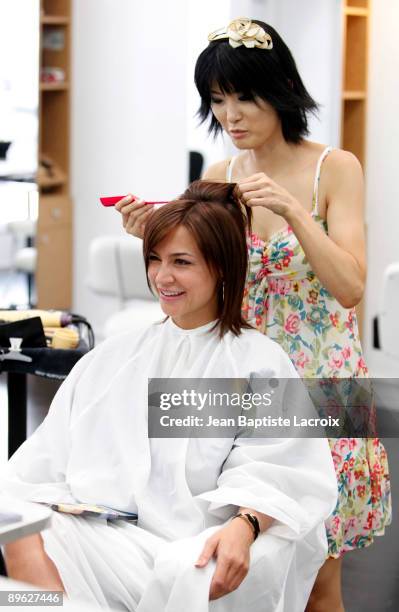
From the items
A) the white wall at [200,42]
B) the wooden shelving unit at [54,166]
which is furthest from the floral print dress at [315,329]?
the wooden shelving unit at [54,166]

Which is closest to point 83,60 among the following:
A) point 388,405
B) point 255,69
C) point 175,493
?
point 388,405

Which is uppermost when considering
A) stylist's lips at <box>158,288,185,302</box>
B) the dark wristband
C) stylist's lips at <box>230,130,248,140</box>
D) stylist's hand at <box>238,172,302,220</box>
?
stylist's lips at <box>230,130,248,140</box>

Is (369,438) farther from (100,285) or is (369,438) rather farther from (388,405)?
(388,405)

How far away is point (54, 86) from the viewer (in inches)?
240

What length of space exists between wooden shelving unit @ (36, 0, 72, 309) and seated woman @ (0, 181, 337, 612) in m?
4.19

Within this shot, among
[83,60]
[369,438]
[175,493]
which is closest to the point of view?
[175,493]

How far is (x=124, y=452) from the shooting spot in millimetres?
1951

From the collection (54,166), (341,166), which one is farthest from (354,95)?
(341,166)

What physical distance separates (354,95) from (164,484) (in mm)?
3919

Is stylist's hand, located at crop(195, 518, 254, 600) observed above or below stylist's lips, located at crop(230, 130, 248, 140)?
below

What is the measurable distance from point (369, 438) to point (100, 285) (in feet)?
8.69

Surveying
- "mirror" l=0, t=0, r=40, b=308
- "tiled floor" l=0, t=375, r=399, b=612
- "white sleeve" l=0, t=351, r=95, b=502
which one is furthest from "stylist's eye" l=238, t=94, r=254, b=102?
"mirror" l=0, t=0, r=40, b=308

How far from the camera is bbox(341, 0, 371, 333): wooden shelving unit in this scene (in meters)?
5.44

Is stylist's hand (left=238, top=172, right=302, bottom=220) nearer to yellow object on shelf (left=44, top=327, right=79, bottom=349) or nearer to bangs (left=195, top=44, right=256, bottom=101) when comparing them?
bangs (left=195, top=44, right=256, bottom=101)
